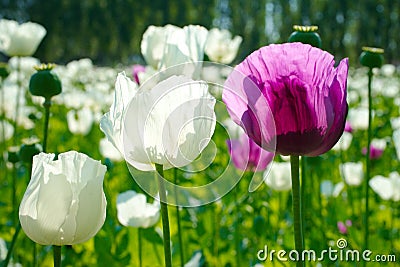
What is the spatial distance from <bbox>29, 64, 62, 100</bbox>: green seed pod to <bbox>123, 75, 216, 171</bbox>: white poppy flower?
0.97 feet

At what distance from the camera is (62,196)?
470 mm

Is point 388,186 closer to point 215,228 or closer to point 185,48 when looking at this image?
point 215,228

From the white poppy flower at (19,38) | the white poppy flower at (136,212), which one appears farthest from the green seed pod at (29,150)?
the white poppy flower at (19,38)

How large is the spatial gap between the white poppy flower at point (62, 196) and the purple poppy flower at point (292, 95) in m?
0.11

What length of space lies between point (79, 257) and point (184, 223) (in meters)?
0.20

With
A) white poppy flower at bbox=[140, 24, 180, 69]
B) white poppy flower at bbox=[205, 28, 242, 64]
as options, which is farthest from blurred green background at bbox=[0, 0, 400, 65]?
white poppy flower at bbox=[140, 24, 180, 69]

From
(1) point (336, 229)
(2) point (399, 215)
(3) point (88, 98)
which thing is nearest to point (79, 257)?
(1) point (336, 229)

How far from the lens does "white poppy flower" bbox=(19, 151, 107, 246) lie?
0.47 meters

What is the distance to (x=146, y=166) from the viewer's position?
0.49m

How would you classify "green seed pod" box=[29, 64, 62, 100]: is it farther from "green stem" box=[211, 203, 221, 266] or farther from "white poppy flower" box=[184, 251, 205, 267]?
"green stem" box=[211, 203, 221, 266]

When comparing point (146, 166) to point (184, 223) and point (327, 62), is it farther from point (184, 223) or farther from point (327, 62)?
point (184, 223)

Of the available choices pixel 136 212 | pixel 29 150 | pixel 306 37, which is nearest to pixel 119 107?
pixel 306 37

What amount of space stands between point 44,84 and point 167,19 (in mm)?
14918

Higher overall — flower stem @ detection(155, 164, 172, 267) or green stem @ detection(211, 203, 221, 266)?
flower stem @ detection(155, 164, 172, 267)
